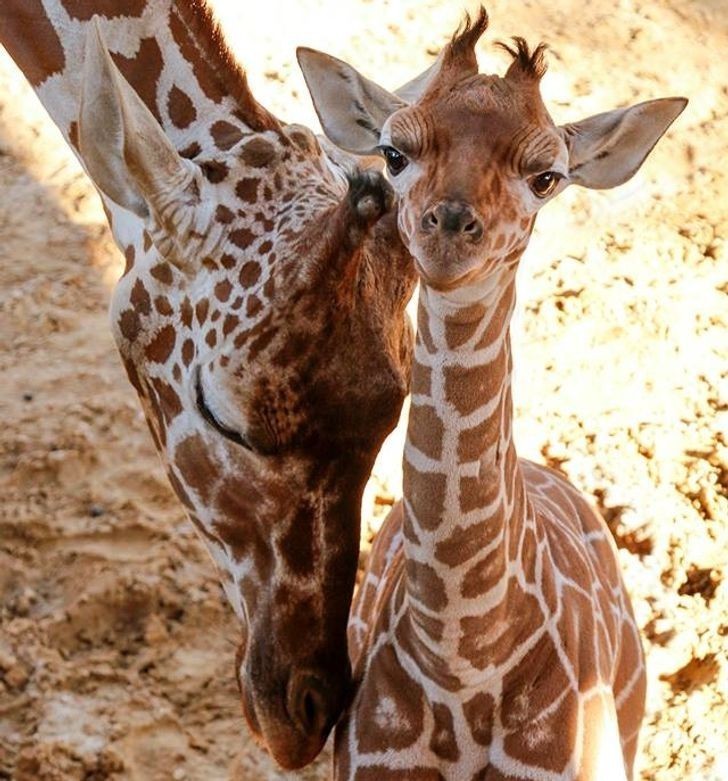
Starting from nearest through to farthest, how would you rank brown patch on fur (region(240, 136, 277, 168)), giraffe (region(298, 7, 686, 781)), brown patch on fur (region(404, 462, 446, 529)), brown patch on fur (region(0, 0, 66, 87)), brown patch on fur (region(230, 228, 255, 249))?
1. giraffe (region(298, 7, 686, 781))
2. brown patch on fur (region(404, 462, 446, 529))
3. brown patch on fur (region(230, 228, 255, 249))
4. brown patch on fur (region(240, 136, 277, 168))
5. brown patch on fur (region(0, 0, 66, 87))

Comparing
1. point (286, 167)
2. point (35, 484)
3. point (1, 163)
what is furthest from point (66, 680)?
point (1, 163)

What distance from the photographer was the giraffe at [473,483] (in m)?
2.84

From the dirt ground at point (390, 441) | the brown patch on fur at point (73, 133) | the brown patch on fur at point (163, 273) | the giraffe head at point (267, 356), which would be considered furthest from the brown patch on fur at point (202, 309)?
the dirt ground at point (390, 441)

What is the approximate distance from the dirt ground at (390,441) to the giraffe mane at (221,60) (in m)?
1.54

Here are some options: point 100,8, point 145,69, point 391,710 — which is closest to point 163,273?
point 145,69

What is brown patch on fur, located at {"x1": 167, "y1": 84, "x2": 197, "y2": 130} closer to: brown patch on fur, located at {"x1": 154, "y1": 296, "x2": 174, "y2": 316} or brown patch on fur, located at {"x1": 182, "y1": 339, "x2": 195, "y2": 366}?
brown patch on fur, located at {"x1": 154, "y1": 296, "x2": 174, "y2": 316}

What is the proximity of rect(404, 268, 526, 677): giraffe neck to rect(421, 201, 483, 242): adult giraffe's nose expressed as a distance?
224 millimetres

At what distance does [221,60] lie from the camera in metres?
3.97

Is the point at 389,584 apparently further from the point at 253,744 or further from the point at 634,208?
the point at 634,208

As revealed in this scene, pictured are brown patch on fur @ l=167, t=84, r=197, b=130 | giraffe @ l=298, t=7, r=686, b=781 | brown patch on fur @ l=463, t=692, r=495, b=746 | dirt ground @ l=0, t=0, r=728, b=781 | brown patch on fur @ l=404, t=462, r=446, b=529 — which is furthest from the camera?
dirt ground @ l=0, t=0, r=728, b=781

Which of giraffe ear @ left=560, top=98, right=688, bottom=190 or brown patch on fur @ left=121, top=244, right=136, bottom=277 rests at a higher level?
brown patch on fur @ left=121, top=244, right=136, bottom=277

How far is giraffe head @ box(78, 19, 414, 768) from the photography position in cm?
345

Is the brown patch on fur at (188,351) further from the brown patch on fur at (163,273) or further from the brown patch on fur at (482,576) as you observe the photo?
the brown patch on fur at (482,576)

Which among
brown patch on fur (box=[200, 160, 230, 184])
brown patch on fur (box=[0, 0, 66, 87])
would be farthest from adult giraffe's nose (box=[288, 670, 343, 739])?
brown patch on fur (box=[0, 0, 66, 87])
